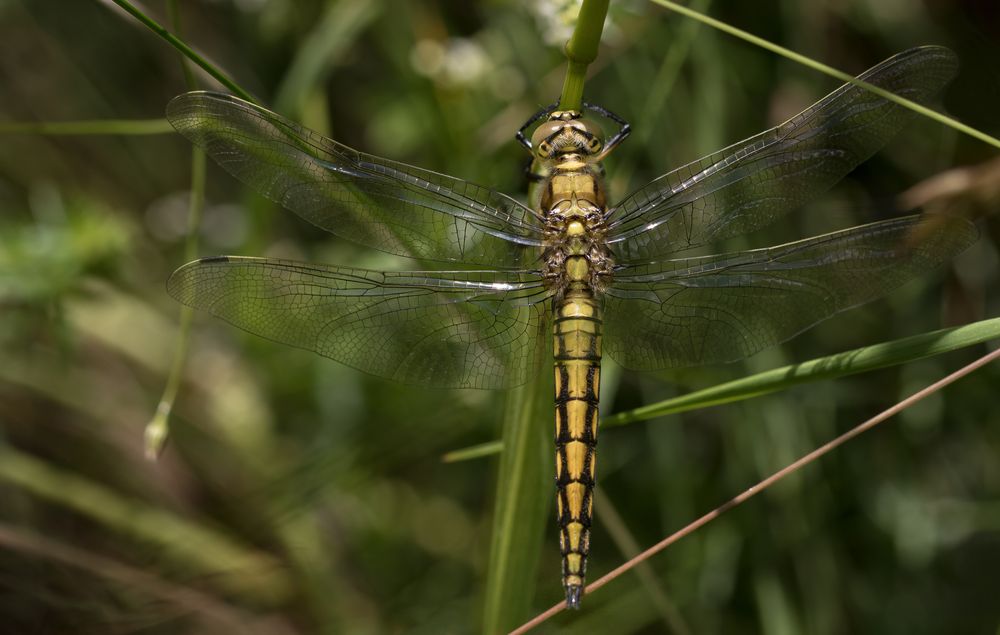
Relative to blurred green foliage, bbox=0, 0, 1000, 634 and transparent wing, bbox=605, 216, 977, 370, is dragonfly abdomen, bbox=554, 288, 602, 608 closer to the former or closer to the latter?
transparent wing, bbox=605, 216, 977, 370

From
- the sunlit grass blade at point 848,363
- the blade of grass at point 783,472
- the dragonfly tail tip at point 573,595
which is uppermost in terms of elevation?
the sunlit grass blade at point 848,363

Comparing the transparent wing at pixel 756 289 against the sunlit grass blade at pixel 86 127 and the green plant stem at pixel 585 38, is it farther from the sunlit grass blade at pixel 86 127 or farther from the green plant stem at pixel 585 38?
the sunlit grass blade at pixel 86 127

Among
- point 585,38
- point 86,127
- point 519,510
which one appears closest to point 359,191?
point 585,38

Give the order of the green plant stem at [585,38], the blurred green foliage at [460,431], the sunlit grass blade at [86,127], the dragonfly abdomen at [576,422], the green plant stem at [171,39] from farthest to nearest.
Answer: the blurred green foliage at [460,431] → the sunlit grass blade at [86,127] → the dragonfly abdomen at [576,422] → the green plant stem at [171,39] → the green plant stem at [585,38]

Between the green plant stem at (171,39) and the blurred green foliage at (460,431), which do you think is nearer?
the green plant stem at (171,39)

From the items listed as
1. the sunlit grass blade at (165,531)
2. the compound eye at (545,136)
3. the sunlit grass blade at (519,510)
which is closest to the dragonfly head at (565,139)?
the compound eye at (545,136)

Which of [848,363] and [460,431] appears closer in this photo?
[848,363]

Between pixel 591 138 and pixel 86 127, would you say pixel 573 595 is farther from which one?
pixel 86 127

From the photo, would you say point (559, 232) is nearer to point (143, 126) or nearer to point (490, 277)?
point (490, 277)
